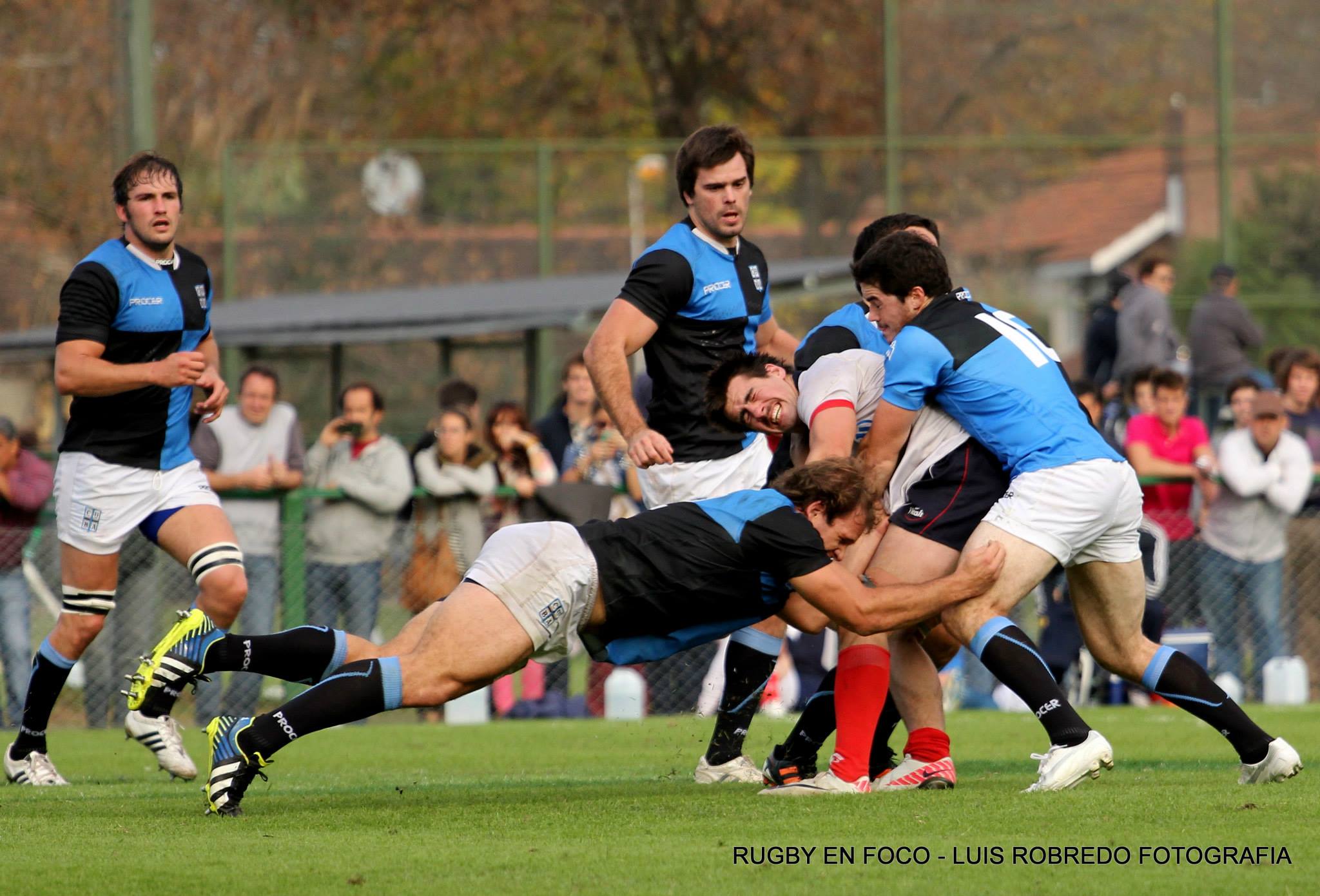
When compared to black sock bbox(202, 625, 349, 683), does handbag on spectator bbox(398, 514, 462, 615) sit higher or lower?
lower

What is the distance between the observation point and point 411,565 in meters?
11.8

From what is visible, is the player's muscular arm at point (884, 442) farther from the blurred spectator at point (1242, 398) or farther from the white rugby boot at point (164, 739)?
the blurred spectator at point (1242, 398)

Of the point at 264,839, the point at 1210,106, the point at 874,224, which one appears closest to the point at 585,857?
the point at 264,839

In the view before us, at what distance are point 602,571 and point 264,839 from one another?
1384 millimetres

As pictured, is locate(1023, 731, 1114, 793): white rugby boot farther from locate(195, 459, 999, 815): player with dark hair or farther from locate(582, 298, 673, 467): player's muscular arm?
locate(582, 298, 673, 467): player's muscular arm

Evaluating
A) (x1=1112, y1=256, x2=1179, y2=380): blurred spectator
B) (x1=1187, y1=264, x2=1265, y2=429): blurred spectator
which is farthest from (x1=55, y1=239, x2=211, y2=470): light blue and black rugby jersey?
(x1=1187, y1=264, x2=1265, y2=429): blurred spectator

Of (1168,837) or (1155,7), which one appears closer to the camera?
(1168,837)

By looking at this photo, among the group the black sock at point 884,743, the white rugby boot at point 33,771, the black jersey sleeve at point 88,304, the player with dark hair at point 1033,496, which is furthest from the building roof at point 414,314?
the player with dark hair at point 1033,496

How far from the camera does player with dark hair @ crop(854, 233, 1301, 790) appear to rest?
5.97 metres

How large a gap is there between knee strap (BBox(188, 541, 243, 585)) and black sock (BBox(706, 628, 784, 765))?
6.94 feet

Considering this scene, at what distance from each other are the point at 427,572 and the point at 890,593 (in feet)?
21.0

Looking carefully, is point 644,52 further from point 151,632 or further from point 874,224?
point 874,224

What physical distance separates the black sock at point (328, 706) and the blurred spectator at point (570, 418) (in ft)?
22.6

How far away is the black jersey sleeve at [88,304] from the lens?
7.35 m
